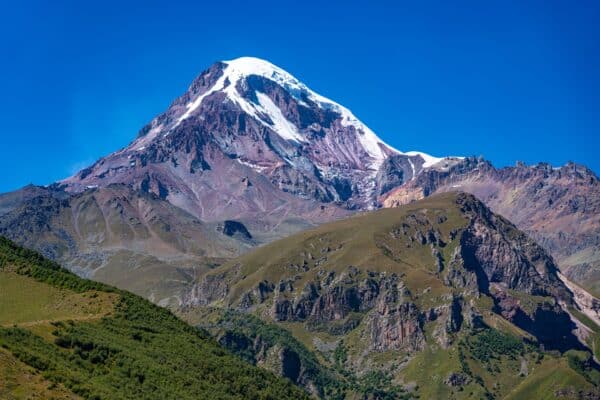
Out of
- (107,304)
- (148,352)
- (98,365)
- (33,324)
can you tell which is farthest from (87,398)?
(107,304)

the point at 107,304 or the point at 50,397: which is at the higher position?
the point at 107,304

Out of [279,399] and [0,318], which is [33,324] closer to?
[0,318]

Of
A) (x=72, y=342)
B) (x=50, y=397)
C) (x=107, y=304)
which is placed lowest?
(x=50, y=397)

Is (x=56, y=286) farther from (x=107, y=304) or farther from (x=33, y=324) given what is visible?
(x=33, y=324)

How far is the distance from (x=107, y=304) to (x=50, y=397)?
73.8m

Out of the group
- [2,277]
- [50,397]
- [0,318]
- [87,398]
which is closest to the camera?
[50,397]

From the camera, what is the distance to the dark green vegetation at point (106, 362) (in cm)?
12862

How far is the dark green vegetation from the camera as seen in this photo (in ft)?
422

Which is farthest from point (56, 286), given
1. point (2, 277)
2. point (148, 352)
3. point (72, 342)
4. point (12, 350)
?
point (12, 350)

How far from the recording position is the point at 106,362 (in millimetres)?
153750

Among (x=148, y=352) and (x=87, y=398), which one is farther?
(x=148, y=352)

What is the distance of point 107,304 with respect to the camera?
195m

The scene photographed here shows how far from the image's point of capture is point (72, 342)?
153125 millimetres

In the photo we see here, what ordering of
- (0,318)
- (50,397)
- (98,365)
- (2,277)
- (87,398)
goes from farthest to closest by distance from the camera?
(2,277)
(0,318)
(98,365)
(87,398)
(50,397)
